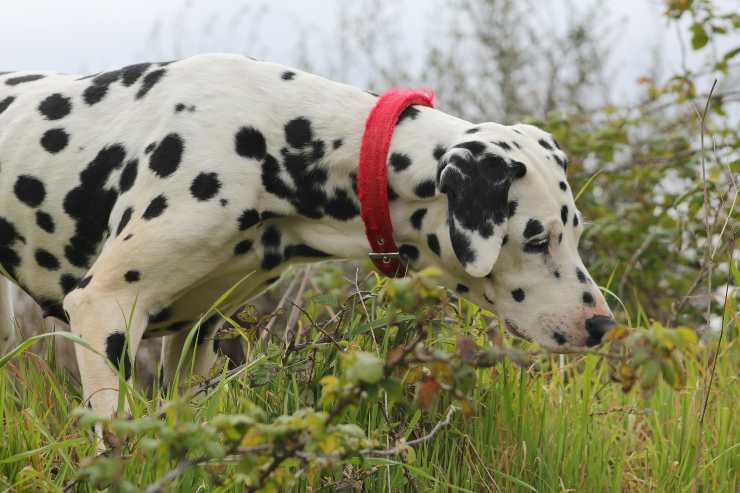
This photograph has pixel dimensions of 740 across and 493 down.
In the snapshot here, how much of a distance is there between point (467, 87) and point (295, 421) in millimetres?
7421

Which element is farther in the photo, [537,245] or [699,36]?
[699,36]

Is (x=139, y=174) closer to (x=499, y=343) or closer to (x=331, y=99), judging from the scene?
(x=331, y=99)

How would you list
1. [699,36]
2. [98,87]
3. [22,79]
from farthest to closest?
1. [699,36]
2. [22,79]
3. [98,87]

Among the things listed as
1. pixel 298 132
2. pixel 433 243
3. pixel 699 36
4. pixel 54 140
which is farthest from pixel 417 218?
pixel 699 36

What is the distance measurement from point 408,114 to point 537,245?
640 millimetres

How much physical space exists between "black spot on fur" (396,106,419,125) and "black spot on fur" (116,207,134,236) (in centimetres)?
90

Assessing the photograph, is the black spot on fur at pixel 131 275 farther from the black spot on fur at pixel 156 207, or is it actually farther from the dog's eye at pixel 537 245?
the dog's eye at pixel 537 245

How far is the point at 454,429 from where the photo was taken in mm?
3033

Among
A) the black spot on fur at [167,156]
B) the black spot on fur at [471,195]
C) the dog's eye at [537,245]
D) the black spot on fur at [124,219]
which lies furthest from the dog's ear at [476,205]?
the black spot on fur at [124,219]

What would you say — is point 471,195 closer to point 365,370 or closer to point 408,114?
point 408,114

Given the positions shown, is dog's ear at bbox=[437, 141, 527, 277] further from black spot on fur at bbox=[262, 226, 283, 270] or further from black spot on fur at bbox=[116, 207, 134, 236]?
black spot on fur at bbox=[116, 207, 134, 236]

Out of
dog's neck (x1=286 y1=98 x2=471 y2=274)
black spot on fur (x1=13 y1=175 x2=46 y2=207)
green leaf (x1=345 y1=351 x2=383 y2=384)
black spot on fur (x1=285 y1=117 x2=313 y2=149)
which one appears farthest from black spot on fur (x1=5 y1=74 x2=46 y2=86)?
green leaf (x1=345 y1=351 x2=383 y2=384)

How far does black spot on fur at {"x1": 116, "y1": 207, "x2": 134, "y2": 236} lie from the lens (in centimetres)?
310

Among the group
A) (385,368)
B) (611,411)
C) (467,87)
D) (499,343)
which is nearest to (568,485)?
(611,411)
